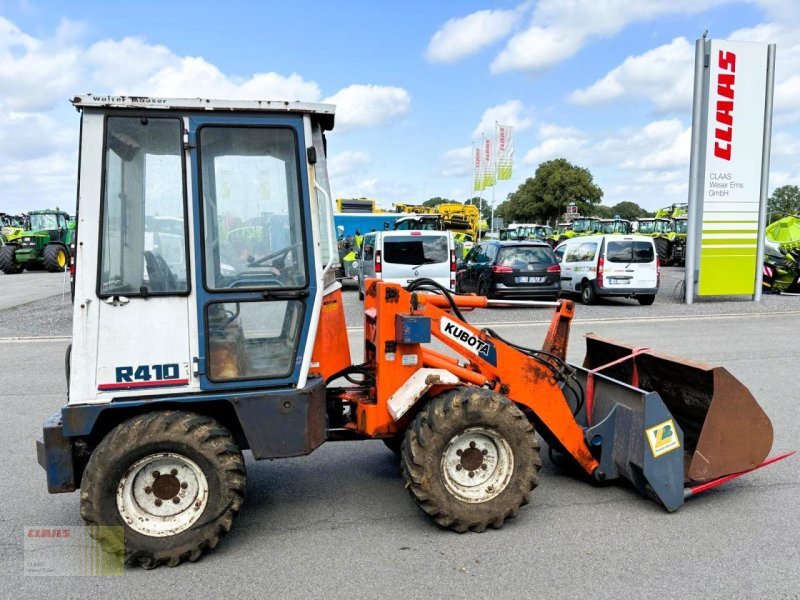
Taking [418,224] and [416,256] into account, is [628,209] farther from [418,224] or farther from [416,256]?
[416,256]

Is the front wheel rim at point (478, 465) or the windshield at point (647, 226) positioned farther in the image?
the windshield at point (647, 226)

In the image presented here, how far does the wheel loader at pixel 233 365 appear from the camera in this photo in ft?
11.4

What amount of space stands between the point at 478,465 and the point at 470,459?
0.07 m

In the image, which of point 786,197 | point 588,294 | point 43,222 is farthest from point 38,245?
point 786,197

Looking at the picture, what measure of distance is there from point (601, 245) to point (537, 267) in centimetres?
199

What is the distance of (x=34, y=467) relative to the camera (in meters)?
5.06

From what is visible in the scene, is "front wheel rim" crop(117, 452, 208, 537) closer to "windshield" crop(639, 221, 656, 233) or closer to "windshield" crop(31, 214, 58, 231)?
"windshield" crop(31, 214, 58, 231)

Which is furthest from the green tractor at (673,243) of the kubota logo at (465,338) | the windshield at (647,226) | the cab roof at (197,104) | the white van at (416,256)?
the cab roof at (197,104)

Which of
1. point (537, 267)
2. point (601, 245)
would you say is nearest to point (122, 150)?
point (537, 267)

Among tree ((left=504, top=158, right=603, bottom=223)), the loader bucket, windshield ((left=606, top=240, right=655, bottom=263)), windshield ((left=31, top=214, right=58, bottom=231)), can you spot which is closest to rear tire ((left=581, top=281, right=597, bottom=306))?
windshield ((left=606, top=240, right=655, bottom=263))

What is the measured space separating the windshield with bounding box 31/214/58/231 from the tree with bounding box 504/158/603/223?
5032 centimetres

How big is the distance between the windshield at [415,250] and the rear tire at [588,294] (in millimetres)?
4063

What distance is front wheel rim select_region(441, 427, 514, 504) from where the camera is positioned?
3.89m

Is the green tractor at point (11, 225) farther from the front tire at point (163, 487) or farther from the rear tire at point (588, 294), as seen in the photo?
the front tire at point (163, 487)
